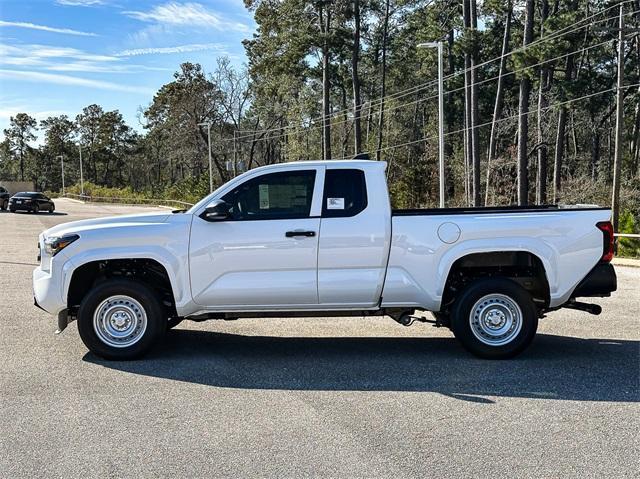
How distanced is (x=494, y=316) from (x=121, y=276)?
12.9ft

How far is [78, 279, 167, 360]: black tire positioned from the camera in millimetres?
6734

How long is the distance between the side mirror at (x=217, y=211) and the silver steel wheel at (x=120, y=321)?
1164mm

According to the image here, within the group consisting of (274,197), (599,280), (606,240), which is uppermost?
(274,197)

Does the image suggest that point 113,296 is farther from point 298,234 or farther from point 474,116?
point 474,116

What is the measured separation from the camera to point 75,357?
7004 millimetres

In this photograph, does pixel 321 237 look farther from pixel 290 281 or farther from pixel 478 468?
pixel 478 468

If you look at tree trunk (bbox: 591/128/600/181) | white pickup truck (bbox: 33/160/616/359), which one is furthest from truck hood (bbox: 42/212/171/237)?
Answer: tree trunk (bbox: 591/128/600/181)

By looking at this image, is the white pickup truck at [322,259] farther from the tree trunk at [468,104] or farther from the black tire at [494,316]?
the tree trunk at [468,104]

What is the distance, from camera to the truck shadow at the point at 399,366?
5.89 m

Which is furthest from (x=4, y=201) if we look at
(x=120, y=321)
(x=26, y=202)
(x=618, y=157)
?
(x=120, y=321)

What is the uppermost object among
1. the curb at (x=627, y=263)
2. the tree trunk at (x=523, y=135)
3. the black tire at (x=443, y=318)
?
the tree trunk at (x=523, y=135)

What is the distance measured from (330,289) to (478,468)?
283cm

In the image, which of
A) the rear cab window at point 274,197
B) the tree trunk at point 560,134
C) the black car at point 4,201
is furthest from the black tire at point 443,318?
the black car at point 4,201

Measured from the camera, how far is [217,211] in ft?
21.6
